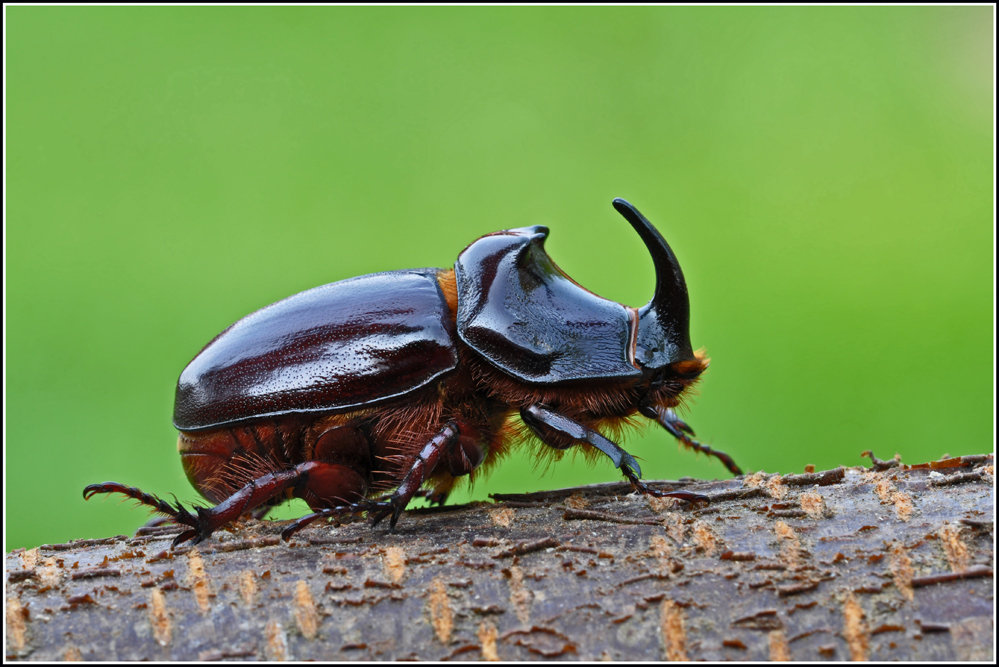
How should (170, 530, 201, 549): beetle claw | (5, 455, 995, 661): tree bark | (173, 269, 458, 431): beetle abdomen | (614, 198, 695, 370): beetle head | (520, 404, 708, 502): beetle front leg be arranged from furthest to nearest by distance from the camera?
1. (614, 198, 695, 370): beetle head
2. (173, 269, 458, 431): beetle abdomen
3. (520, 404, 708, 502): beetle front leg
4. (170, 530, 201, 549): beetle claw
5. (5, 455, 995, 661): tree bark

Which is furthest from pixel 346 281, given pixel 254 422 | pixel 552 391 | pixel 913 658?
pixel 913 658

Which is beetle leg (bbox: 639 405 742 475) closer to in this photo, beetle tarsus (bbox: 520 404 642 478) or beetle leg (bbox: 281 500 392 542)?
beetle tarsus (bbox: 520 404 642 478)

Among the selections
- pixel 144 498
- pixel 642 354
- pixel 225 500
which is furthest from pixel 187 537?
pixel 642 354

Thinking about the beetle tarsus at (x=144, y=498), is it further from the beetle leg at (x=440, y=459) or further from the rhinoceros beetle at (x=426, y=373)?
the beetle leg at (x=440, y=459)

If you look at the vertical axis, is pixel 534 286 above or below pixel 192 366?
above

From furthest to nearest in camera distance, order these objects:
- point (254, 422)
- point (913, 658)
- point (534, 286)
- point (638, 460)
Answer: point (534, 286) < point (254, 422) < point (638, 460) < point (913, 658)

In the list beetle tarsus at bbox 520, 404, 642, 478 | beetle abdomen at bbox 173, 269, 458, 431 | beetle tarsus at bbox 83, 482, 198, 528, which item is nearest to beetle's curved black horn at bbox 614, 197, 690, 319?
beetle tarsus at bbox 520, 404, 642, 478

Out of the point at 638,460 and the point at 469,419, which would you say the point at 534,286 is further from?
the point at 638,460
